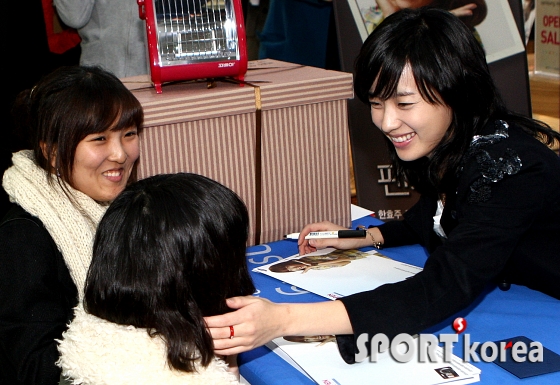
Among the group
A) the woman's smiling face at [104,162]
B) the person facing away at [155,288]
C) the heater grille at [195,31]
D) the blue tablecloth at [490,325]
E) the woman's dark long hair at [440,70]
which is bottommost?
the blue tablecloth at [490,325]

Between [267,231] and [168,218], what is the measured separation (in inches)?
29.1

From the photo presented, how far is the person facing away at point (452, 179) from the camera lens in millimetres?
1116

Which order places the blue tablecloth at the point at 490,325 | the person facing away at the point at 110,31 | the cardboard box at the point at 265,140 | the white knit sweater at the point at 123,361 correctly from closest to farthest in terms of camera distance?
the white knit sweater at the point at 123,361 → the blue tablecloth at the point at 490,325 → the cardboard box at the point at 265,140 → the person facing away at the point at 110,31

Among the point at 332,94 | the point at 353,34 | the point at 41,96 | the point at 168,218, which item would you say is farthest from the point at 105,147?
the point at 353,34

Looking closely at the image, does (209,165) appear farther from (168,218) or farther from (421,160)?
(168,218)

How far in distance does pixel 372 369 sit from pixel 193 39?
86cm

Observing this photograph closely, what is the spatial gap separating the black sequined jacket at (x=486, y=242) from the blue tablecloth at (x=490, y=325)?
0.05 m

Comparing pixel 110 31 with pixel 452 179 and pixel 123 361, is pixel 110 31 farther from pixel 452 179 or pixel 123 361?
pixel 123 361

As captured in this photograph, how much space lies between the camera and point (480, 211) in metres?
1.22

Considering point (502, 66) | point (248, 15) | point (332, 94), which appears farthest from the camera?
point (248, 15)

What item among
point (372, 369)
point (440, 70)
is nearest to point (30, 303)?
point (372, 369)

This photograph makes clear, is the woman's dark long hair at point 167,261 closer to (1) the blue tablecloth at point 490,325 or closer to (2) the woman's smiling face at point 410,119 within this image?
(1) the blue tablecloth at point 490,325

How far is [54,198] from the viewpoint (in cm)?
131

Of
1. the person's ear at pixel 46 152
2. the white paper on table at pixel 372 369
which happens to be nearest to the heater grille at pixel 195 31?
the person's ear at pixel 46 152
